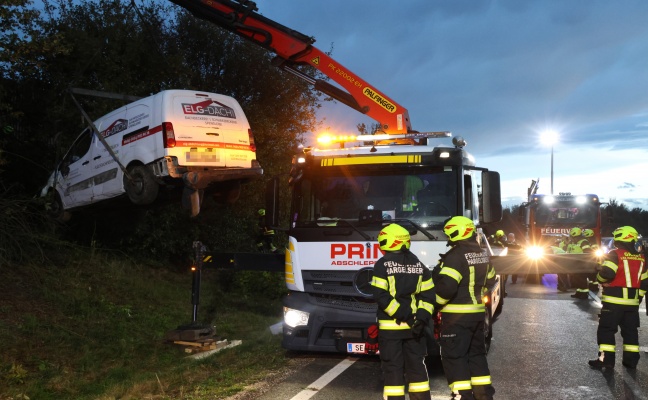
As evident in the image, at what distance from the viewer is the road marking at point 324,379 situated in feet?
19.4

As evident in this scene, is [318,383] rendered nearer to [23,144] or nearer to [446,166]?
[446,166]

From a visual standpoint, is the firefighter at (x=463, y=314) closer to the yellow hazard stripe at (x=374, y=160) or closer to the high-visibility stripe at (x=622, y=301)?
the yellow hazard stripe at (x=374, y=160)

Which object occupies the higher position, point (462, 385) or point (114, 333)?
point (462, 385)

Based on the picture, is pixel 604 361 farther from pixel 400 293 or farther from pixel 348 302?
pixel 400 293

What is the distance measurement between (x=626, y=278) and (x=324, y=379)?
150 inches

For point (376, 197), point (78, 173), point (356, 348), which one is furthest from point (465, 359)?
point (78, 173)

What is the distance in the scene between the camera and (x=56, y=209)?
38.8 ft

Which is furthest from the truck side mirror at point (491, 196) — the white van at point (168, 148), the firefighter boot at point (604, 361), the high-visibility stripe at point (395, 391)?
the white van at point (168, 148)

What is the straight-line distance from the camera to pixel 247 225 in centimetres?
1727

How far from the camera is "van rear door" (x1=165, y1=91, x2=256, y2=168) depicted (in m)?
9.55

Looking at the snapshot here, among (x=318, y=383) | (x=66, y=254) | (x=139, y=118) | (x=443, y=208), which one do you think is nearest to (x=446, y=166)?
(x=443, y=208)

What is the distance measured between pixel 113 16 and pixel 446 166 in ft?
35.1

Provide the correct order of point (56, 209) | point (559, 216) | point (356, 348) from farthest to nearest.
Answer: point (559, 216) < point (56, 209) < point (356, 348)

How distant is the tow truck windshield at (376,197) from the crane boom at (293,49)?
2631mm
